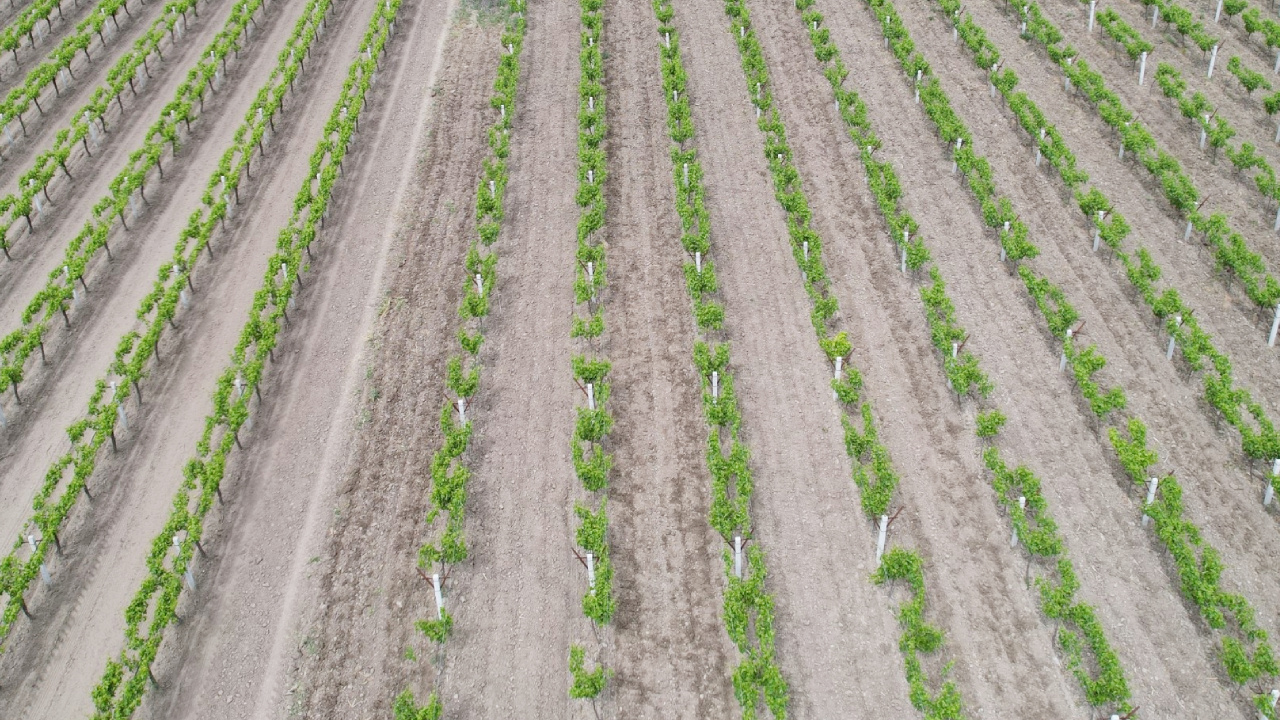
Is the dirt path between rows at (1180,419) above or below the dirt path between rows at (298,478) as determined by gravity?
above

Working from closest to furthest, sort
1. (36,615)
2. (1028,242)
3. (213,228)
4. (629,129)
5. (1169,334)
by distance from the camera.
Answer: (36,615) → (1169,334) → (1028,242) → (213,228) → (629,129)

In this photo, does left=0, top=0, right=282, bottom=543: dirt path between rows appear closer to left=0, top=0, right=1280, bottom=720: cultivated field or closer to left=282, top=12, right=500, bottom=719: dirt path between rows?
left=0, top=0, right=1280, bottom=720: cultivated field

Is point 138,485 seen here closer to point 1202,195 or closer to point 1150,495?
point 1150,495

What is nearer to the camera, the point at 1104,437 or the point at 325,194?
the point at 1104,437

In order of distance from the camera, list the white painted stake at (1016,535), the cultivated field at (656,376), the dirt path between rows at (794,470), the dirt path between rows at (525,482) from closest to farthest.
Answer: the dirt path between rows at (794,470)
the dirt path between rows at (525,482)
the cultivated field at (656,376)
the white painted stake at (1016,535)

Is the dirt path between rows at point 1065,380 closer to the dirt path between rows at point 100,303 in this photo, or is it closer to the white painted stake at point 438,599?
the white painted stake at point 438,599

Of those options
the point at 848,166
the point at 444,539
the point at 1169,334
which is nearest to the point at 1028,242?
the point at 1169,334

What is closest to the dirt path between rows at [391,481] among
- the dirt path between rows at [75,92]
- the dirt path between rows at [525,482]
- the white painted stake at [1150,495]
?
the dirt path between rows at [525,482]

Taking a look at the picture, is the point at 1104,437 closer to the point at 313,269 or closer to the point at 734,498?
the point at 734,498

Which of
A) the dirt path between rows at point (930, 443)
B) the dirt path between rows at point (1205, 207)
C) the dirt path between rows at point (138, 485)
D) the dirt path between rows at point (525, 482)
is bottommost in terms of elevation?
the dirt path between rows at point (138, 485)
